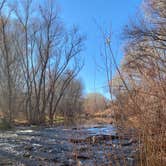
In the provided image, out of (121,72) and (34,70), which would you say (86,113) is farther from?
(34,70)

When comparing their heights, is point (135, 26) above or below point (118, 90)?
above

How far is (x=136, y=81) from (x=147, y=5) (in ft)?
87.1

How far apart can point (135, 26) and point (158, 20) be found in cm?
205

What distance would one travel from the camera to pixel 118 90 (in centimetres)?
333

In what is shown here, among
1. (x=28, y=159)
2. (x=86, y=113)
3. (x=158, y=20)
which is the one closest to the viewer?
(x=86, y=113)

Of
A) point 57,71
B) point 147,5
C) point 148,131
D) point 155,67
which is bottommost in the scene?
point 148,131

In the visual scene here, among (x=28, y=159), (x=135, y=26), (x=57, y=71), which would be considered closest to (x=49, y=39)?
(x=57, y=71)

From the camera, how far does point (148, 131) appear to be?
3338 millimetres

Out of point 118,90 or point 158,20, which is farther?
point 158,20

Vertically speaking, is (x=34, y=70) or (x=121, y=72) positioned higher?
(x=34, y=70)

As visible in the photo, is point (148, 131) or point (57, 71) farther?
point (57, 71)

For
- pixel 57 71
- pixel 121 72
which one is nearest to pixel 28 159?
pixel 121 72

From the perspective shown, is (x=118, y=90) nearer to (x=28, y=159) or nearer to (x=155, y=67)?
(x=155, y=67)

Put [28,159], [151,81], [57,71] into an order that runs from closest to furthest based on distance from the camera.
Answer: [151,81] < [28,159] < [57,71]
